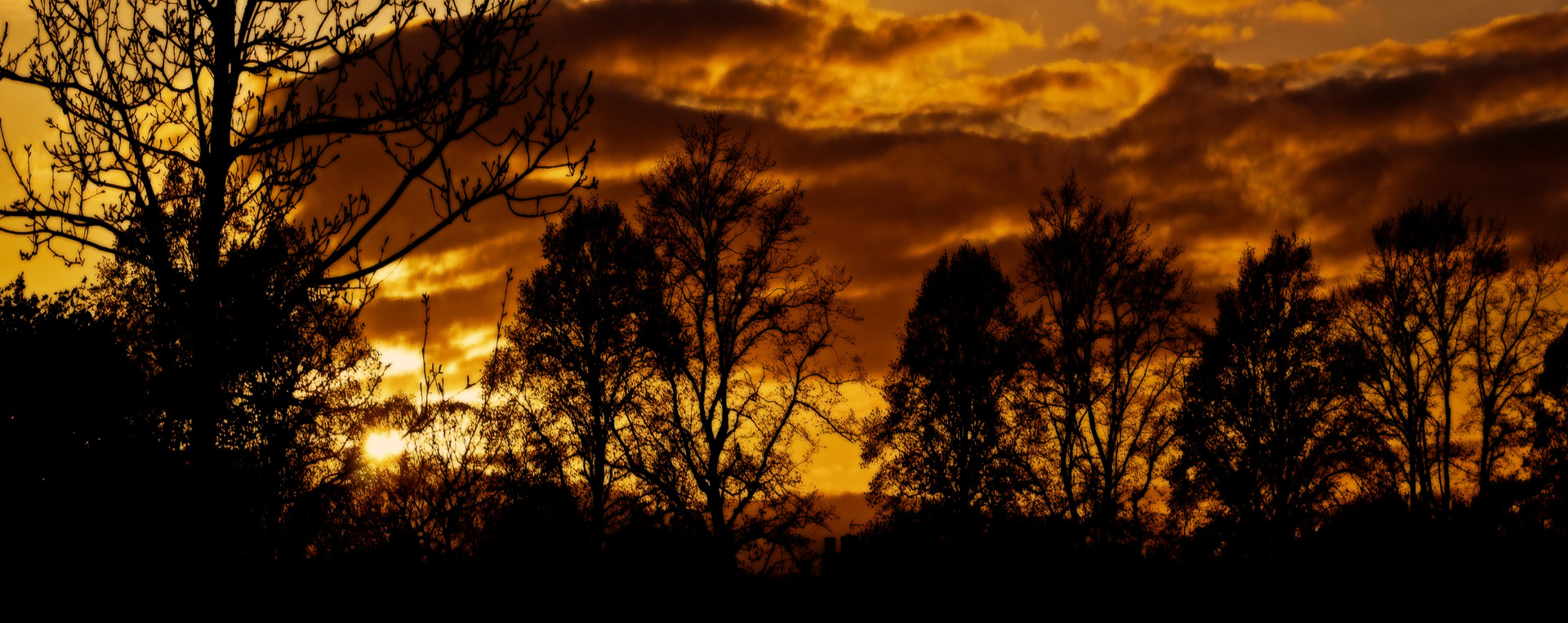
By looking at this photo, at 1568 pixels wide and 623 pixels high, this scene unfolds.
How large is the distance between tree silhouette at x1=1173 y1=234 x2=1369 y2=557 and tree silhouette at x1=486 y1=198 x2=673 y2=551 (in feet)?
44.1

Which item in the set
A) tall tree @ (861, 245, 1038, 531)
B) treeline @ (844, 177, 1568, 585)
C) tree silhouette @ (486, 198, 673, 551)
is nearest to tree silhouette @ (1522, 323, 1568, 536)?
treeline @ (844, 177, 1568, 585)

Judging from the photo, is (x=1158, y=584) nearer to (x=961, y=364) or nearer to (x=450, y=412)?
(x=961, y=364)

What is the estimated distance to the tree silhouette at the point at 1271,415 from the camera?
2539cm

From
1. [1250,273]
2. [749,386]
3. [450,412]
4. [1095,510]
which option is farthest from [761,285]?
[1250,273]

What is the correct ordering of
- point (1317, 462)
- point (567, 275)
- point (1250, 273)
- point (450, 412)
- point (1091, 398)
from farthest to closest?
point (1250, 273)
point (1317, 462)
point (1091, 398)
point (567, 275)
point (450, 412)

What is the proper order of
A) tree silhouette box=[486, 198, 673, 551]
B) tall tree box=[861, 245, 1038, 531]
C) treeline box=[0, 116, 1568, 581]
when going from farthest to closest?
tall tree box=[861, 245, 1038, 531]
tree silhouette box=[486, 198, 673, 551]
treeline box=[0, 116, 1568, 581]

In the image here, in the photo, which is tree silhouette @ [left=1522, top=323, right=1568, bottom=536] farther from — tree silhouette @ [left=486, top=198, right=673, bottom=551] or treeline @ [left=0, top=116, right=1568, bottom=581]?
tree silhouette @ [left=486, top=198, right=673, bottom=551]

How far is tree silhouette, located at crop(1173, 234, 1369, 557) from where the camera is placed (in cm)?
2539

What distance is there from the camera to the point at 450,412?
28.8 ft

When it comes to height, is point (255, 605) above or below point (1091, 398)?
below

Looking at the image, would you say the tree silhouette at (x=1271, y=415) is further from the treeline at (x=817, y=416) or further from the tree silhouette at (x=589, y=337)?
the tree silhouette at (x=589, y=337)

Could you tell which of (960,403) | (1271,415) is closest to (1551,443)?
(1271,415)

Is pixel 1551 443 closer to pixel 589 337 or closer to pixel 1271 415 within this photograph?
pixel 1271 415

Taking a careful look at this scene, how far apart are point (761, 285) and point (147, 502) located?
48.8 feet
